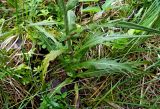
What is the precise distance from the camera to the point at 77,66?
1361 millimetres

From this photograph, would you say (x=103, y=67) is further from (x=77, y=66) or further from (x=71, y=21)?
(x=71, y=21)

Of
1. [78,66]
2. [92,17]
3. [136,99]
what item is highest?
[92,17]

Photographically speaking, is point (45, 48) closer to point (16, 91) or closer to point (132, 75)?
point (16, 91)

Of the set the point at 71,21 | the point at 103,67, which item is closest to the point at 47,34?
the point at 71,21

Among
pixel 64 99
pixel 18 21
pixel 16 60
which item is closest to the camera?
pixel 64 99

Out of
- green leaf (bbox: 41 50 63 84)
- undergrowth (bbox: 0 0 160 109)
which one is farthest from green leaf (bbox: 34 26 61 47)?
green leaf (bbox: 41 50 63 84)

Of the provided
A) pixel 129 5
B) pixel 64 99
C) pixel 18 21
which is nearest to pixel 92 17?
pixel 129 5

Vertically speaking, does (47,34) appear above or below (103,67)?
above

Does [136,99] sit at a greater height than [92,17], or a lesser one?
lesser

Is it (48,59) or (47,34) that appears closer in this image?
(48,59)

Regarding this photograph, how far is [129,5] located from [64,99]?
603 mm

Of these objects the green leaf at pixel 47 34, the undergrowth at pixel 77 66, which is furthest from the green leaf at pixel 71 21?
the green leaf at pixel 47 34

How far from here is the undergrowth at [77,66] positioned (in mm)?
1328

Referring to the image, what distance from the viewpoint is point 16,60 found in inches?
57.9
